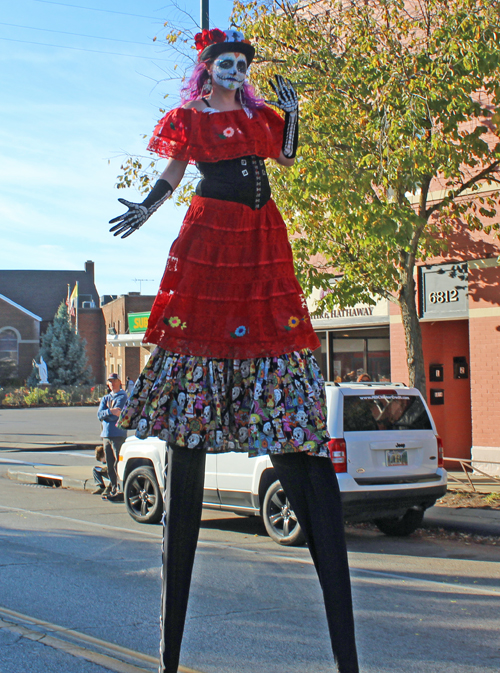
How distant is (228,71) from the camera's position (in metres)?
2.62

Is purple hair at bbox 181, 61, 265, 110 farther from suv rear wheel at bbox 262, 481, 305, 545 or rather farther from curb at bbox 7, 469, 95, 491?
curb at bbox 7, 469, 95, 491

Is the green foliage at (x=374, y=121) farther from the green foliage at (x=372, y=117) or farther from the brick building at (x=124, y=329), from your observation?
the brick building at (x=124, y=329)

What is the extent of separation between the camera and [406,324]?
38.4 feet

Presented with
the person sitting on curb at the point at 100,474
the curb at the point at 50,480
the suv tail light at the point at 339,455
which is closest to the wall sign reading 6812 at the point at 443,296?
the person sitting on curb at the point at 100,474

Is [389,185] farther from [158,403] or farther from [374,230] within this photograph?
[158,403]

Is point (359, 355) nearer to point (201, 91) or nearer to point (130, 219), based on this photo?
point (201, 91)

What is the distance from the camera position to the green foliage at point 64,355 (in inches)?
2518

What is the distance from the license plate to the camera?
8773 mm

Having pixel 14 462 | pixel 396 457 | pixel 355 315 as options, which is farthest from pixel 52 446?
pixel 396 457

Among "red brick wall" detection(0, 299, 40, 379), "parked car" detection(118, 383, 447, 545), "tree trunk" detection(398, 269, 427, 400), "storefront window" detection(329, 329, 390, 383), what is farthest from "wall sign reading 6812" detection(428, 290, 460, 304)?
"red brick wall" detection(0, 299, 40, 379)

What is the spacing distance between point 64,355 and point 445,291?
53.2 meters

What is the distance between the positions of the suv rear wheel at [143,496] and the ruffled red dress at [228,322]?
7580 millimetres

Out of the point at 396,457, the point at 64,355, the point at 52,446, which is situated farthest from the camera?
the point at 64,355

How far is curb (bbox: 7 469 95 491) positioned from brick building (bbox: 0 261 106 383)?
54.3 metres
